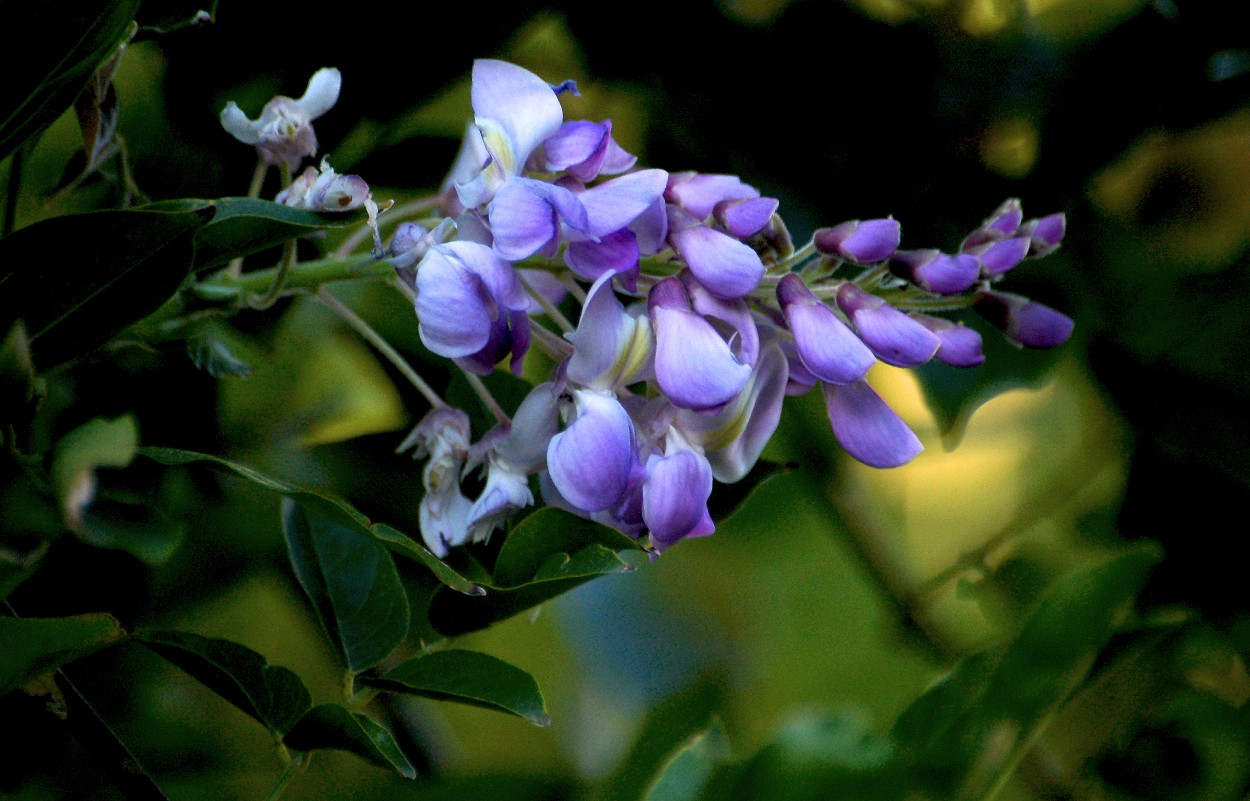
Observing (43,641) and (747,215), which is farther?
(747,215)

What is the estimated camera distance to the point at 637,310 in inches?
17.8

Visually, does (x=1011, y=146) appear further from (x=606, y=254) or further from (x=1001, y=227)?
(x=606, y=254)

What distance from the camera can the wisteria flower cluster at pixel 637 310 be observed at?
0.40 meters

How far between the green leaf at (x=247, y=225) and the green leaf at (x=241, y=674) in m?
0.15

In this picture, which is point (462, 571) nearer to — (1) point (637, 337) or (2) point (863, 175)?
(1) point (637, 337)

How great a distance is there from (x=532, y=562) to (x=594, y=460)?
0.07m

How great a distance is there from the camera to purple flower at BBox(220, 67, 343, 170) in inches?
Result: 18.3

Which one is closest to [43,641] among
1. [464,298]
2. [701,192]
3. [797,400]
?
[464,298]

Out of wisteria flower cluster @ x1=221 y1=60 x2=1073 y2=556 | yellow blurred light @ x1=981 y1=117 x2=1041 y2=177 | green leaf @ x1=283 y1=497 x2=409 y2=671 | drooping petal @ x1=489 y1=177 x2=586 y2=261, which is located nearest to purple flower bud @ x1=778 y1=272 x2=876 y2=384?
wisteria flower cluster @ x1=221 y1=60 x2=1073 y2=556

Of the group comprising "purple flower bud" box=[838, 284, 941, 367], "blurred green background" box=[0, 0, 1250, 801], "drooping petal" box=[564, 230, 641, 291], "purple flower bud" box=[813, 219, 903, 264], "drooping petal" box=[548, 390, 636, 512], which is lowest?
"blurred green background" box=[0, 0, 1250, 801]

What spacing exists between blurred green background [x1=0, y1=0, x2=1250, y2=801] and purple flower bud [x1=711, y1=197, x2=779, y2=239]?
0.26 metres

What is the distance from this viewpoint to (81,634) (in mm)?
334

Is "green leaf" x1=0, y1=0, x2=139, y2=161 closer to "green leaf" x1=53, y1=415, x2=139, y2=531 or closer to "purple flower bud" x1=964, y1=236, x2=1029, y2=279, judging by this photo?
"green leaf" x1=53, y1=415, x2=139, y2=531

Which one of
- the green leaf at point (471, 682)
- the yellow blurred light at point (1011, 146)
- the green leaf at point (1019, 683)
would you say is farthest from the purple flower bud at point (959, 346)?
the yellow blurred light at point (1011, 146)
